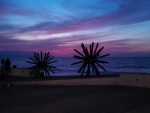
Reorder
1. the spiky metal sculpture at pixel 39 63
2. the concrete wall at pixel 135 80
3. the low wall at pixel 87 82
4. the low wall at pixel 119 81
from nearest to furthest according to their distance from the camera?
1. the concrete wall at pixel 135 80
2. the low wall at pixel 119 81
3. the low wall at pixel 87 82
4. the spiky metal sculpture at pixel 39 63

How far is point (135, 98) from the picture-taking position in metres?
8.60

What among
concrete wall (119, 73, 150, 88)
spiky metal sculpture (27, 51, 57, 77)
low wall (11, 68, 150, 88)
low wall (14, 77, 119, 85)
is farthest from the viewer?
spiky metal sculpture (27, 51, 57, 77)

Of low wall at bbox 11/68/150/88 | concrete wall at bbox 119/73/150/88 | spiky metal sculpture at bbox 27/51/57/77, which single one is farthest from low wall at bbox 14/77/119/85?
spiky metal sculpture at bbox 27/51/57/77

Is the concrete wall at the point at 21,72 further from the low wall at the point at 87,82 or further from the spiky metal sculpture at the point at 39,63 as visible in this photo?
the low wall at the point at 87,82

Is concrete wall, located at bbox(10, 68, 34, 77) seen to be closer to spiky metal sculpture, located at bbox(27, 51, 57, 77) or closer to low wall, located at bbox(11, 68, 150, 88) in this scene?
spiky metal sculpture, located at bbox(27, 51, 57, 77)

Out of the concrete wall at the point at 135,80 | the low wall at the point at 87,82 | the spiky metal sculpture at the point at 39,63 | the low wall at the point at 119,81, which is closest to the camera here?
the concrete wall at the point at 135,80

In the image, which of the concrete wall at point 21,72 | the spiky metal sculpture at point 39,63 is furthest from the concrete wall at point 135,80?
the concrete wall at point 21,72

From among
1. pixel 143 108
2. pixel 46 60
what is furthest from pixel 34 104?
pixel 46 60

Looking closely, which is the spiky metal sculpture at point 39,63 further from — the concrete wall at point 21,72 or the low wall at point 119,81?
the low wall at point 119,81

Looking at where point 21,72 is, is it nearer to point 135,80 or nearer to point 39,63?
point 39,63

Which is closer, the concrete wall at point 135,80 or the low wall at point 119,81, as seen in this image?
the concrete wall at point 135,80

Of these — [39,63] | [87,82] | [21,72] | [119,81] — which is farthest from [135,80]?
[21,72]

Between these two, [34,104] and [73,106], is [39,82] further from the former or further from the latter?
[73,106]

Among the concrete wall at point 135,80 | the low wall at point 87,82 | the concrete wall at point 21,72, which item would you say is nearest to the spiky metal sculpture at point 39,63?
the concrete wall at point 21,72
